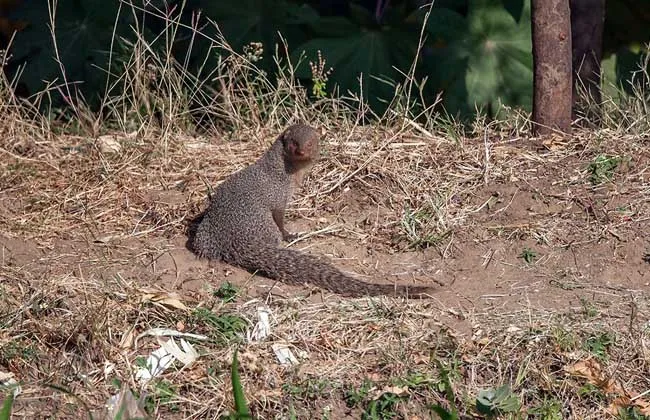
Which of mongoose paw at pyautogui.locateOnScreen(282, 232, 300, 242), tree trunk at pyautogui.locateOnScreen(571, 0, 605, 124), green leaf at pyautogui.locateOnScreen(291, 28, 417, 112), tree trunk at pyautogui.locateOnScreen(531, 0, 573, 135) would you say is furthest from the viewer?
tree trunk at pyautogui.locateOnScreen(571, 0, 605, 124)

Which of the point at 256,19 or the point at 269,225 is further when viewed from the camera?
the point at 256,19

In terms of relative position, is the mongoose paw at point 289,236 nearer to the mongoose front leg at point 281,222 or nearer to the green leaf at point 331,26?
the mongoose front leg at point 281,222

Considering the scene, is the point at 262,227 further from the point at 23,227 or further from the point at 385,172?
the point at 23,227

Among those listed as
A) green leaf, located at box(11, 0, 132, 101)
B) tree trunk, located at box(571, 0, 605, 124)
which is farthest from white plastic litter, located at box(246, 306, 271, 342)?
green leaf, located at box(11, 0, 132, 101)

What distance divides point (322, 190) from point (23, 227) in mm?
1337

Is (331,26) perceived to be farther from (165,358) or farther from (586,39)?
(165,358)

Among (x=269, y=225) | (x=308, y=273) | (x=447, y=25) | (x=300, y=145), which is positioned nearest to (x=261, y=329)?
(x=308, y=273)

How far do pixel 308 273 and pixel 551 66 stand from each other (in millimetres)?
1767

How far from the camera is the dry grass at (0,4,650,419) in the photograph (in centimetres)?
350

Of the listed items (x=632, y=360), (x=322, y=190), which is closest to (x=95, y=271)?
(x=322, y=190)

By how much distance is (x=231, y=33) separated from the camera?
6.39 metres

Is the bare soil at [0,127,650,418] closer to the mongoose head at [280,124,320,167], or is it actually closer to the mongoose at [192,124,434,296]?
the mongoose at [192,124,434,296]

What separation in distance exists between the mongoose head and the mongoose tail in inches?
19.9

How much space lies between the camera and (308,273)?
4203 millimetres
